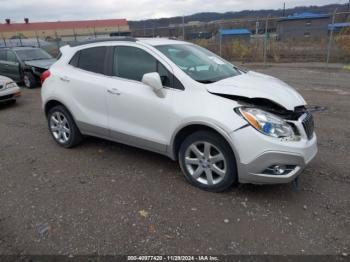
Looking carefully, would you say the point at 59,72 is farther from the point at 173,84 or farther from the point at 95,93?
the point at 173,84

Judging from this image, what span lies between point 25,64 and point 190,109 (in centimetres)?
1026

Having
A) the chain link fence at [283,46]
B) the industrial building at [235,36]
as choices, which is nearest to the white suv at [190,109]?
the chain link fence at [283,46]

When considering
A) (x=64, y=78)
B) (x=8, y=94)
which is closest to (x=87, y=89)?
(x=64, y=78)

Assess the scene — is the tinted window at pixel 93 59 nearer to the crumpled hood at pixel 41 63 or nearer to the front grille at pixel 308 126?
the front grille at pixel 308 126

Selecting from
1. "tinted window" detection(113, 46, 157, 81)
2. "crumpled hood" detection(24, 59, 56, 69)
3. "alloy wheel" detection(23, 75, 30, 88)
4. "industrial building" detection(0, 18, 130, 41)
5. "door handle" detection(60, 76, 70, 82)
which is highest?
"industrial building" detection(0, 18, 130, 41)

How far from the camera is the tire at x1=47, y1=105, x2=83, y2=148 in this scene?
4.97m

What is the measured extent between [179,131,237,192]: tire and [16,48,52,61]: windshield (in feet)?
34.9

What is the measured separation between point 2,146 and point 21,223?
289 cm

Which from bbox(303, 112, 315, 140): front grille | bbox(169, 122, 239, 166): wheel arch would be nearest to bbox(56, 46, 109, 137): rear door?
bbox(169, 122, 239, 166): wheel arch

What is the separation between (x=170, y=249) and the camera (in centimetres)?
275

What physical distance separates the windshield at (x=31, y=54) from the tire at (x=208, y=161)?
10.6 meters

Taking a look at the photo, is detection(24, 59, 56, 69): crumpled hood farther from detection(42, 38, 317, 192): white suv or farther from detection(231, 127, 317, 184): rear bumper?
detection(231, 127, 317, 184): rear bumper

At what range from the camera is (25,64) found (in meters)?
11.6

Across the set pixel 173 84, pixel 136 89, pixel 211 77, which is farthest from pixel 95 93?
pixel 211 77
